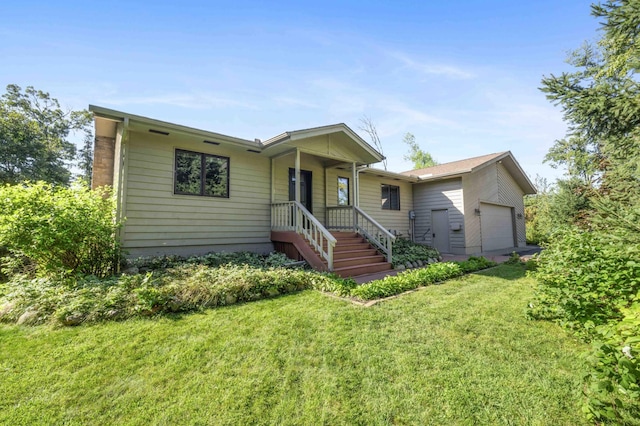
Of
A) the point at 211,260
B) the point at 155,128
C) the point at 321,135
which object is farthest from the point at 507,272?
the point at 155,128

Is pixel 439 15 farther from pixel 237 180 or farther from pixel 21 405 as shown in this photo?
pixel 21 405

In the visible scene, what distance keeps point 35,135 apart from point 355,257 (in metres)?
24.1

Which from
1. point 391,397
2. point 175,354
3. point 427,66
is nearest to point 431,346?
point 391,397

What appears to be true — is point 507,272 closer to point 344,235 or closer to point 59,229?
point 344,235

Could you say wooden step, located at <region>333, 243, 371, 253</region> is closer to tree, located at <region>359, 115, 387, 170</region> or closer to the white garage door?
the white garage door

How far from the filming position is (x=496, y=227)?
13.8 m

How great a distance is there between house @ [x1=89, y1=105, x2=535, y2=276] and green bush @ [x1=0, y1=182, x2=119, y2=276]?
526mm

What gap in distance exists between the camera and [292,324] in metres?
3.63

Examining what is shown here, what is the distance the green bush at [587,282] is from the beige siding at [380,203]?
8039 millimetres

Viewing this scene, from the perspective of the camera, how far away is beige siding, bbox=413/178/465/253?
469 inches

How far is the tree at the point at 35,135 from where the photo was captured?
16.8m

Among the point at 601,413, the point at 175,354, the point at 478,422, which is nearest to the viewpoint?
the point at 601,413

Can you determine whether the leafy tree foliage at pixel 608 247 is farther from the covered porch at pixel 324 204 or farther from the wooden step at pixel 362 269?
the covered porch at pixel 324 204

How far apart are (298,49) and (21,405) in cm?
953
